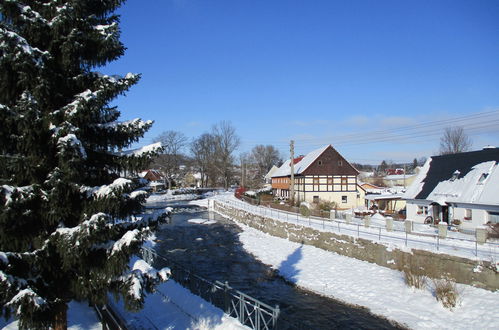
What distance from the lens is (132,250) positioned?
6.22m

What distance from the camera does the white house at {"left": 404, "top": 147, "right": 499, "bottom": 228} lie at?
67.8 feet

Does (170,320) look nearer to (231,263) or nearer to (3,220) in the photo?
(3,220)

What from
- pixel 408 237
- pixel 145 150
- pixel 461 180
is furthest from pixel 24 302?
pixel 461 180

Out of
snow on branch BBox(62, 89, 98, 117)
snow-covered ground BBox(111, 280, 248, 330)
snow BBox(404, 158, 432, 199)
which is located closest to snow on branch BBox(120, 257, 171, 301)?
snow on branch BBox(62, 89, 98, 117)

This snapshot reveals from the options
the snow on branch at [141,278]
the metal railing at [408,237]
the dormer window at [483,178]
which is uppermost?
the dormer window at [483,178]

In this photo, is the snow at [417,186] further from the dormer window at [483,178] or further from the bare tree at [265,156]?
the bare tree at [265,156]

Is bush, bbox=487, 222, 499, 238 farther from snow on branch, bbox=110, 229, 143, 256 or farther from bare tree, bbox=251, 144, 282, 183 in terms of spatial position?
bare tree, bbox=251, 144, 282, 183

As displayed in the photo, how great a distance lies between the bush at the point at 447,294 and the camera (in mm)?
12805

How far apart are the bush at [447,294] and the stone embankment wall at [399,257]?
978mm

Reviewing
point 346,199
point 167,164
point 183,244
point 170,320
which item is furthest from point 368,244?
point 167,164

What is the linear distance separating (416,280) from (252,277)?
7.72 m

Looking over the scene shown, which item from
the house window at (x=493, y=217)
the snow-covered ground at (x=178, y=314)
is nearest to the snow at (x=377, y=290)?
the snow-covered ground at (x=178, y=314)

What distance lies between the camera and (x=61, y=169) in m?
5.90

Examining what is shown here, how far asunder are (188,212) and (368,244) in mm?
34887
